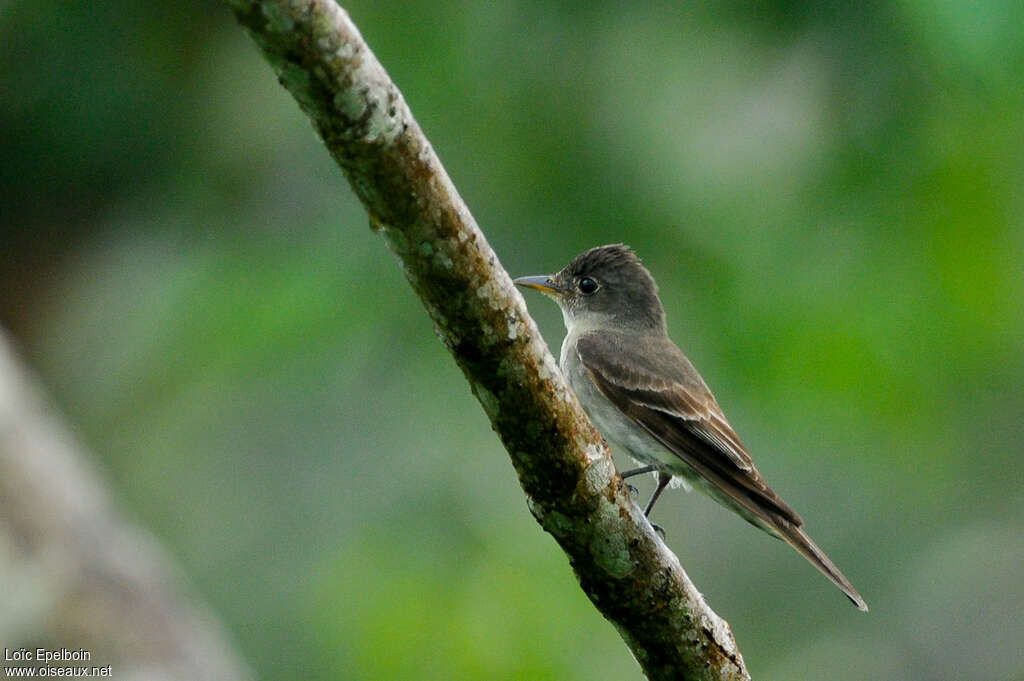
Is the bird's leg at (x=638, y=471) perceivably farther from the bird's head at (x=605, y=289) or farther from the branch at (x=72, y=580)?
the branch at (x=72, y=580)

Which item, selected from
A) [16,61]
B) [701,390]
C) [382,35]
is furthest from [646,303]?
[16,61]

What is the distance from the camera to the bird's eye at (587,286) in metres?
6.42

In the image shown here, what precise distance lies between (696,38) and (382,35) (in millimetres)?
1551

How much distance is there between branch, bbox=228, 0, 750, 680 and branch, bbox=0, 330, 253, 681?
102 centimetres

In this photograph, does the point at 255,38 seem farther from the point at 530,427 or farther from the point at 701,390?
the point at 701,390

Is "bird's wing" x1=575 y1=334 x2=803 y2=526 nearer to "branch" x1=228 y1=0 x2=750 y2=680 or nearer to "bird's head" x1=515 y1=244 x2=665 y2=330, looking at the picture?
"bird's head" x1=515 y1=244 x2=665 y2=330

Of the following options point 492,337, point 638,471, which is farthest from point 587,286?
point 492,337

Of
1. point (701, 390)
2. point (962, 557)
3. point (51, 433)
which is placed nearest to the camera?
point (51, 433)

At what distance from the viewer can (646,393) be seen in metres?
5.61

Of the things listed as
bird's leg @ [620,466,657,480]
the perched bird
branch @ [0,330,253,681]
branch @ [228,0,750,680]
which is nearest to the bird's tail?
A: the perched bird

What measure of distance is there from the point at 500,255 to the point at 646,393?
1.38 m

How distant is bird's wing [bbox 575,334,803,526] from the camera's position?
205 inches

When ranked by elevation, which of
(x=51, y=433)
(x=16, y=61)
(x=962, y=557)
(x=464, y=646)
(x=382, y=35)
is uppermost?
(x=16, y=61)

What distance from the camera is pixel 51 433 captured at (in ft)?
13.5
